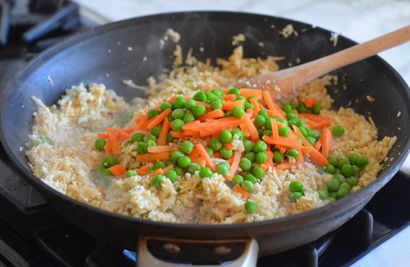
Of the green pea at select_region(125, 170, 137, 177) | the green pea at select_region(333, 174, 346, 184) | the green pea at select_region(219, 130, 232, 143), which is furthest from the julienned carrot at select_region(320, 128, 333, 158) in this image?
the green pea at select_region(125, 170, 137, 177)

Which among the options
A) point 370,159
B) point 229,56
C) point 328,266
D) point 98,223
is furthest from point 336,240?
point 229,56

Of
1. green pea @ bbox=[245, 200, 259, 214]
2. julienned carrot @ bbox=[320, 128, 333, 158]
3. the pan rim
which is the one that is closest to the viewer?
the pan rim

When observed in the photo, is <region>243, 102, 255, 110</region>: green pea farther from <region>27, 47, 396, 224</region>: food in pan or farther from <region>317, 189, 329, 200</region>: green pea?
<region>317, 189, 329, 200</region>: green pea

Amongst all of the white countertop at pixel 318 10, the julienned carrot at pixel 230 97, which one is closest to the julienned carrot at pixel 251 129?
the julienned carrot at pixel 230 97

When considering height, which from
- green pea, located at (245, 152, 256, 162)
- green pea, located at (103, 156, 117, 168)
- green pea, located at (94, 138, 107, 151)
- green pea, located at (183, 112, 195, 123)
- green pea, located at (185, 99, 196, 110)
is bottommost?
green pea, located at (103, 156, 117, 168)

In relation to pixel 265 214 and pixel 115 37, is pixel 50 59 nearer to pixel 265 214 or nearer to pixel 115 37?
pixel 115 37

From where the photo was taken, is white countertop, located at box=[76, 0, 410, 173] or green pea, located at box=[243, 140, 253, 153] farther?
white countertop, located at box=[76, 0, 410, 173]

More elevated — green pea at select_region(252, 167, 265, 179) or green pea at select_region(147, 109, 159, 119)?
green pea at select_region(147, 109, 159, 119)

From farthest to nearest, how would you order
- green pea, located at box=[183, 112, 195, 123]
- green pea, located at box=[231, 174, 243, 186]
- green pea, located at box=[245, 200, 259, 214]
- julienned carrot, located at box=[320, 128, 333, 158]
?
1. julienned carrot, located at box=[320, 128, 333, 158]
2. green pea, located at box=[183, 112, 195, 123]
3. green pea, located at box=[231, 174, 243, 186]
4. green pea, located at box=[245, 200, 259, 214]
